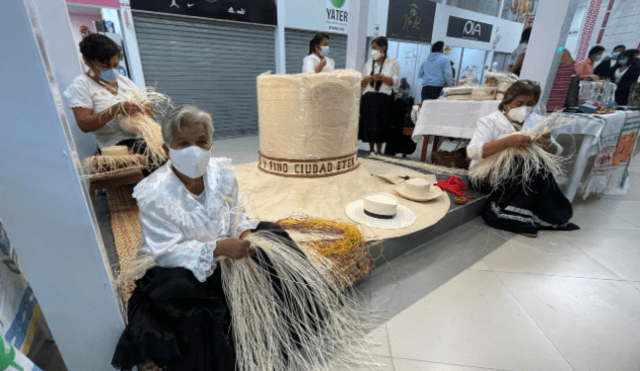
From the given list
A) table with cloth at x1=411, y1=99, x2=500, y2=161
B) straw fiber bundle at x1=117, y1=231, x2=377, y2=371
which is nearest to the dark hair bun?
straw fiber bundle at x1=117, y1=231, x2=377, y2=371

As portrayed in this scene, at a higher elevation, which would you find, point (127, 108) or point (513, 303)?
point (127, 108)

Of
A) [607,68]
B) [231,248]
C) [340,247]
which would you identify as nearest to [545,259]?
[340,247]

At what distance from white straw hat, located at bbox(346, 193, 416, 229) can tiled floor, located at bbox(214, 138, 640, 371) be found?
0.85 ft

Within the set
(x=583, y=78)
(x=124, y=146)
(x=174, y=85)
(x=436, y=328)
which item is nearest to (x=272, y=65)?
(x=174, y=85)

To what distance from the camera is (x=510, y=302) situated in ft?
5.38

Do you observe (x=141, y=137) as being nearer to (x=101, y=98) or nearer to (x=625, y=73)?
(x=101, y=98)

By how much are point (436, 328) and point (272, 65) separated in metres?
6.11

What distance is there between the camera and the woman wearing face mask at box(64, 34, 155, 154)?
6.41 feet

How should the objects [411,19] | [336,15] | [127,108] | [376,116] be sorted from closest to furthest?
[127,108], [376,116], [336,15], [411,19]

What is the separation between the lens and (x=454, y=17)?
28.5ft

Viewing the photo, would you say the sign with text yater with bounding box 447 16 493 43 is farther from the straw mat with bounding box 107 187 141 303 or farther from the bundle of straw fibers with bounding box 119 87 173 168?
the straw mat with bounding box 107 187 141 303

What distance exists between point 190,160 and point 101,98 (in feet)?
5.02

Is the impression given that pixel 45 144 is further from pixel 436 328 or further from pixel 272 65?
pixel 272 65

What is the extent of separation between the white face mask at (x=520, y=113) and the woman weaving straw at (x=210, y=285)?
2062 mm
